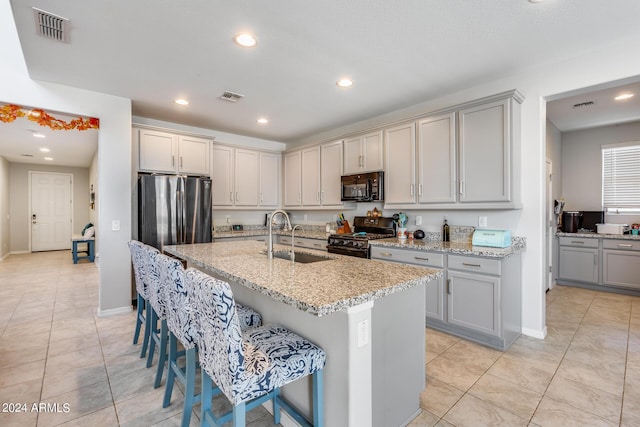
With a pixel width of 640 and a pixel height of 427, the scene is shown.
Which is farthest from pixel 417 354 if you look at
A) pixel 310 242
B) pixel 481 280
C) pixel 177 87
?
pixel 177 87

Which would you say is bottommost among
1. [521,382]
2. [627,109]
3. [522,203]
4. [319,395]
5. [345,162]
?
[521,382]

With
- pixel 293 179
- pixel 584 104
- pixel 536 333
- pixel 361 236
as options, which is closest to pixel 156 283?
pixel 361 236

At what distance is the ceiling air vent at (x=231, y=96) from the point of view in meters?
3.47

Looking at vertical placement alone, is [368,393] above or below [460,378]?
above

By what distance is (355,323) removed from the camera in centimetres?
132

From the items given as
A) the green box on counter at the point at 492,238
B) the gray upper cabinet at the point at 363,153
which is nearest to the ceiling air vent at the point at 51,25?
the gray upper cabinet at the point at 363,153

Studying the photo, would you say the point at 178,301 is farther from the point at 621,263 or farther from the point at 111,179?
the point at 621,263

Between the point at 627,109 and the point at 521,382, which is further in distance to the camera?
the point at 627,109

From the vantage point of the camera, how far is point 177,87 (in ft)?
10.7

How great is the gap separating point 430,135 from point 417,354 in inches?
97.7

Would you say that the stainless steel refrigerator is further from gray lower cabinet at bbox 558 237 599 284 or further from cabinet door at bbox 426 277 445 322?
gray lower cabinet at bbox 558 237 599 284

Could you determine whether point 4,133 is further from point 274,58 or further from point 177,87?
point 274,58

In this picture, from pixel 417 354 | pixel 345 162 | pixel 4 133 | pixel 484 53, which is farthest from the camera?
pixel 4 133

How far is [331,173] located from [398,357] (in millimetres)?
3441
